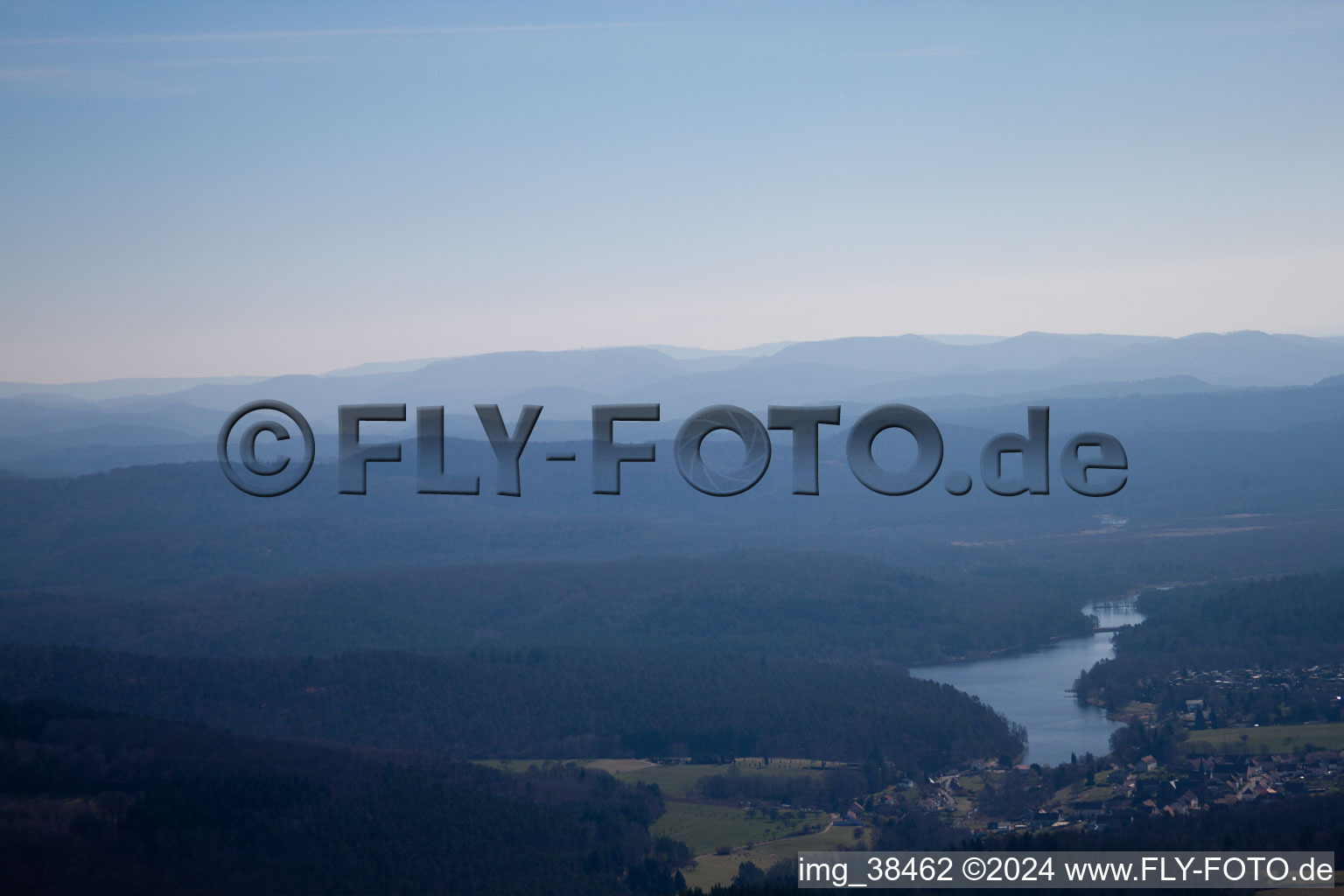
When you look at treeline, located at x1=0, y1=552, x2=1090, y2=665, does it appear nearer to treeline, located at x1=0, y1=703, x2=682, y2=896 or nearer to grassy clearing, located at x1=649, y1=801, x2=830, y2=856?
grassy clearing, located at x1=649, y1=801, x2=830, y2=856

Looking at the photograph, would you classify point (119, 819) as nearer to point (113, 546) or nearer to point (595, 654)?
point (595, 654)

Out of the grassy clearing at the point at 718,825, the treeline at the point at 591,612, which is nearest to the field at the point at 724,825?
the grassy clearing at the point at 718,825

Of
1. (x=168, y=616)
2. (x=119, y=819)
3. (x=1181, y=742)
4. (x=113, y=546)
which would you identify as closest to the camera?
(x=119, y=819)

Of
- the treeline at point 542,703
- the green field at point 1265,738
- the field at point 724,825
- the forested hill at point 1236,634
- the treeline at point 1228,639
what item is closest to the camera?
the field at point 724,825

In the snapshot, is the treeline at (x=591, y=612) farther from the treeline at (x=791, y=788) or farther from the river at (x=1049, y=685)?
the treeline at (x=791, y=788)

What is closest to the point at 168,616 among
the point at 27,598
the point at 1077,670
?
the point at 27,598

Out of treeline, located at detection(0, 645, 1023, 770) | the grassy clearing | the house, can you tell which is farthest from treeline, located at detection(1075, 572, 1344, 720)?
the grassy clearing
